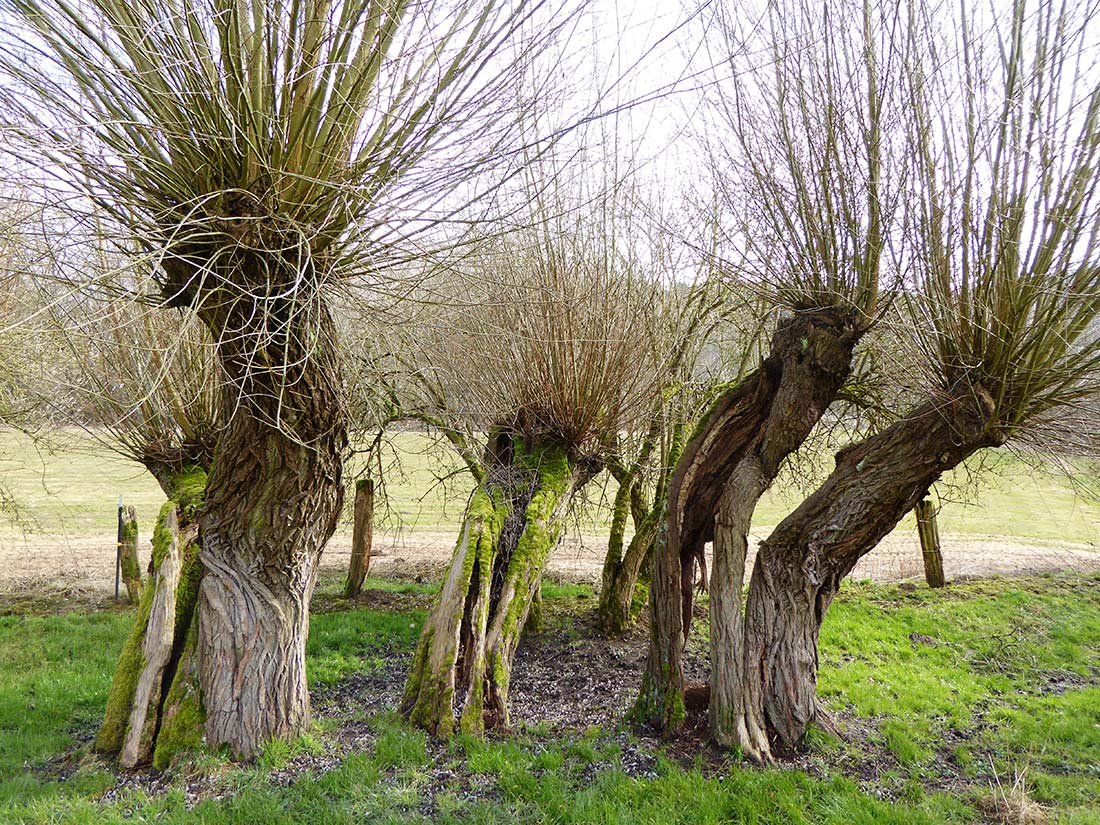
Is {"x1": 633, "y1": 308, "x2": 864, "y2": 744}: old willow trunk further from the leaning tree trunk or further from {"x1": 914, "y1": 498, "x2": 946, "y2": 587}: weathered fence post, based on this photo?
A: {"x1": 914, "y1": 498, "x2": 946, "y2": 587}: weathered fence post

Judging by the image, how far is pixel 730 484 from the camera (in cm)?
504

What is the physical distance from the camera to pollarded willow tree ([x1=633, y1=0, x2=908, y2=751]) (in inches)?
166

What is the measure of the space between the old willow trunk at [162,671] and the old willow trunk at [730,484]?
3.31 metres

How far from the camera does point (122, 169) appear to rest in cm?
312

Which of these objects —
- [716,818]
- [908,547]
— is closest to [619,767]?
[716,818]

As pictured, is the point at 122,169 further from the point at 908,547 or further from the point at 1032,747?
the point at 908,547

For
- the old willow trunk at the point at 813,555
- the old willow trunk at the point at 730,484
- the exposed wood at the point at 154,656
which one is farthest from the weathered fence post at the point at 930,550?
the exposed wood at the point at 154,656

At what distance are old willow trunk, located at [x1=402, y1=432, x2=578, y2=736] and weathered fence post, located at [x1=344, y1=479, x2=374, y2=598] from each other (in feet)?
13.4

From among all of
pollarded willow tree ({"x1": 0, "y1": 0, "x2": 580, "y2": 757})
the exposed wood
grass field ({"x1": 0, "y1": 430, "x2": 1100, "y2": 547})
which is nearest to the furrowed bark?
pollarded willow tree ({"x1": 0, "y1": 0, "x2": 580, "y2": 757})

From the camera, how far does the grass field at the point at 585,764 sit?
12.6ft

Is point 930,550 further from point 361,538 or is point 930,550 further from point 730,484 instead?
point 361,538

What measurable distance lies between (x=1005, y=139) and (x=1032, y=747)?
4.53 meters

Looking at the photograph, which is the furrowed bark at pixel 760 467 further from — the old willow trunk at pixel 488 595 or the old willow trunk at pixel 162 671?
the old willow trunk at pixel 162 671

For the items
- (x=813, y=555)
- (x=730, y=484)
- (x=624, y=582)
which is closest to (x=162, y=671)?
(x=730, y=484)
